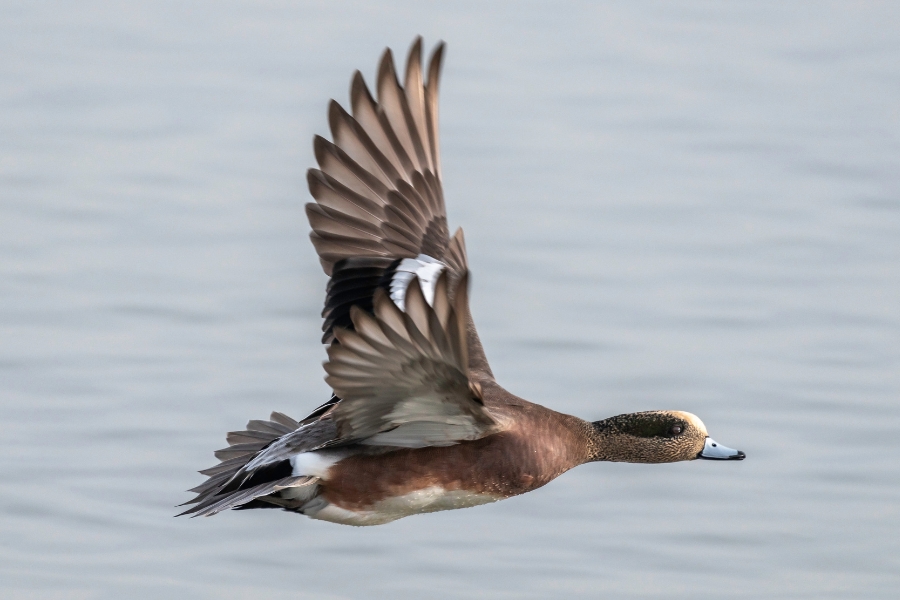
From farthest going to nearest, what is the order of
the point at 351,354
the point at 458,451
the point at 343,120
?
the point at 343,120 → the point at 458,451 → the point at 351,354

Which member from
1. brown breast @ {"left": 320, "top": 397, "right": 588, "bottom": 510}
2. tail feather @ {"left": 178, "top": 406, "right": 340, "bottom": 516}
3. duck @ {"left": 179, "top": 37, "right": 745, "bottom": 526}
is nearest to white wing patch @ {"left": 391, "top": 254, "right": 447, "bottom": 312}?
duck @ {"left": 179, "top": 37, "right": 745, "bottom": 526}

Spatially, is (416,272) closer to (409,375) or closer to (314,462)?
(314,462)

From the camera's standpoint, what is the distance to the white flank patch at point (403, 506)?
636cm

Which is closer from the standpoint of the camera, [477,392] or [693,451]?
[477,392]

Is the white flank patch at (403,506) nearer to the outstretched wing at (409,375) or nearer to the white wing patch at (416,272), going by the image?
the outstretched wing at (409,375)

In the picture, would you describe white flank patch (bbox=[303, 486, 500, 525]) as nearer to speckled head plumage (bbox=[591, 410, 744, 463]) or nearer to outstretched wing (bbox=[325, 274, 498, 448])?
outstretched wing (bbox=[325, 274, 498, 448])

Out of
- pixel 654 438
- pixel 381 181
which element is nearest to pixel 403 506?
pixel 654 438

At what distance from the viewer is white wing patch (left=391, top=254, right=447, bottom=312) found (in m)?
6.81

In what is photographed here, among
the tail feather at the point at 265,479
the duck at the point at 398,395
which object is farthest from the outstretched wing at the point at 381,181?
the tail feather at the point at 265,479

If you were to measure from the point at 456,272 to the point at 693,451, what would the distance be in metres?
1.28

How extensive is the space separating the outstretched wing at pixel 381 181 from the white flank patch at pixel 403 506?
1109 mm

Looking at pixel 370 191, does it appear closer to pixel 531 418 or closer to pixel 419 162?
pixel 419 162

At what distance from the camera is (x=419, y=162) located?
714 centimetres

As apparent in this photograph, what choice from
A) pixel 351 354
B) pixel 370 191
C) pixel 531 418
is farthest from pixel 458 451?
pixel 370 191
